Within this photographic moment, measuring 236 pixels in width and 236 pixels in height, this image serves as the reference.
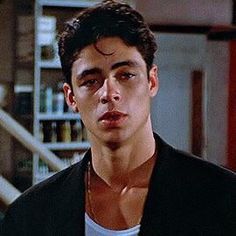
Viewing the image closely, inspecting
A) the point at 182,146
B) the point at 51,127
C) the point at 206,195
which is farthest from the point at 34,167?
the point at 206,195

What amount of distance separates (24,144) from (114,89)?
890 mm

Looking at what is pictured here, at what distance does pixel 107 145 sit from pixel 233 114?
1249 millimetres

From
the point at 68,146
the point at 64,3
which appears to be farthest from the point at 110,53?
the point at 68,146

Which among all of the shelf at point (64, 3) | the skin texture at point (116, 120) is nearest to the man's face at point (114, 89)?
the skin texture at point (116, 120)

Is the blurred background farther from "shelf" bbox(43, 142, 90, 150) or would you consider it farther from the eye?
the eye

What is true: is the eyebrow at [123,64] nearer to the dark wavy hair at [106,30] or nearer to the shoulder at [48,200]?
the dark wavy hair at [106,30]

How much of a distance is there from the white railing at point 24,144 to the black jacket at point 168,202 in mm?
662

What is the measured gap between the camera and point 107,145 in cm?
80

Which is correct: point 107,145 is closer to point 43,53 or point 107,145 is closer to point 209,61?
point 43,53

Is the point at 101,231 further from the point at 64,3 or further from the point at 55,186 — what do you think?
the point at 64,3

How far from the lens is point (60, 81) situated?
1.66 meters

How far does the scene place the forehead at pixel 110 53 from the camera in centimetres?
78

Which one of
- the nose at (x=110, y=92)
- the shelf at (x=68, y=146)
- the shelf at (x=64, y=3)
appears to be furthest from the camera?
the shelf at (x=68, y=146)

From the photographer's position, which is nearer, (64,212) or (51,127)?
(64,212)
